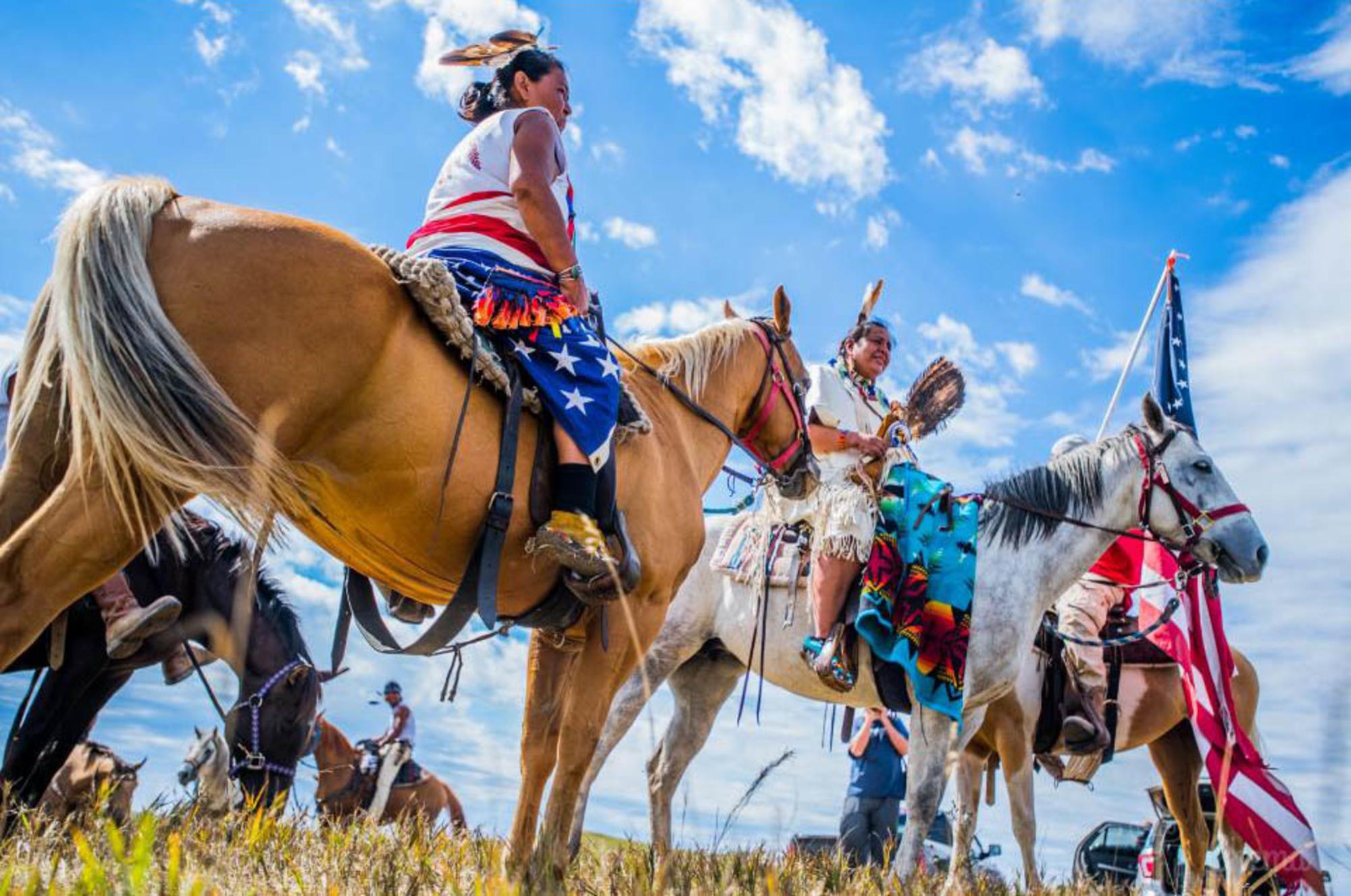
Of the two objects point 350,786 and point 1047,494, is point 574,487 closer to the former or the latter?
point 1047,494

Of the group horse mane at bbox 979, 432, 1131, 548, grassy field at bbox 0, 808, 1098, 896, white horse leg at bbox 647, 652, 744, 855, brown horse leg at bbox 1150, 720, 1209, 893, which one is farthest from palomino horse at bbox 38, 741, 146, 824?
brown horse leg at bbox 1150, 720, 1209, 893

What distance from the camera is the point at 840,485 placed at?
7070 mm

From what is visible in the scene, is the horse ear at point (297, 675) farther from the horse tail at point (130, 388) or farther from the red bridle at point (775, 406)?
the horse tail at point (130, 388)

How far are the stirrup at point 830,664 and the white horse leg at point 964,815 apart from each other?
0.87 metres

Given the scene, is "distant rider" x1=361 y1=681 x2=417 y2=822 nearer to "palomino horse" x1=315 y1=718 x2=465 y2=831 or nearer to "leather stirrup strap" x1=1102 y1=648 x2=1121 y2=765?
"palomino horse" x1=315 y1=718 x2=465 y2=831

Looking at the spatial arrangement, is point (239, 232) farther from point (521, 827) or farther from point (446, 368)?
point (521, 827)

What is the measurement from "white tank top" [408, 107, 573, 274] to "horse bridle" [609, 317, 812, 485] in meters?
1.90

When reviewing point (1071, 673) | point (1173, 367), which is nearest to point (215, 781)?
point (1071, 673)

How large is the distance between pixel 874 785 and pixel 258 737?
6441 mm

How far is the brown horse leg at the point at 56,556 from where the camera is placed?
106 inches

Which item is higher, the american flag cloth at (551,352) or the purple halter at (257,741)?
the american flag cloth at (551,352)

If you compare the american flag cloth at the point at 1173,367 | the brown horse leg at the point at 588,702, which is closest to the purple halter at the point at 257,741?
the brown horse leg at the point at 588,702

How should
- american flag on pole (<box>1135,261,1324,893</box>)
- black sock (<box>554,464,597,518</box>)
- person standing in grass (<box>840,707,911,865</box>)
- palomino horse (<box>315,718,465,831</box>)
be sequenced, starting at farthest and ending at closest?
1. palomino horse (<box>315,718,465,831</box>)
2. person standing in grass (<box>840,707,911,865</box>)
3. american flag on pole (<box>1135,261,1324,893</box>)
4. black sock (<box>554,464,597,518</box>)

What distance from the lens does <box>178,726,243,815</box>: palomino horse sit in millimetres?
6094
